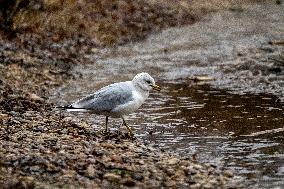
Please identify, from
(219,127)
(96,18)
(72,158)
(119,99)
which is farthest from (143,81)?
(96,18)

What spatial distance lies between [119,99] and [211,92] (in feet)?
14.7

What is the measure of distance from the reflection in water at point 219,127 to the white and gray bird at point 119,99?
2.08ft

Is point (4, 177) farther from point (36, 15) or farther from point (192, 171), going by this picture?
point (36, 15)

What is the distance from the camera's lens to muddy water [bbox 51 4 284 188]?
8.80m

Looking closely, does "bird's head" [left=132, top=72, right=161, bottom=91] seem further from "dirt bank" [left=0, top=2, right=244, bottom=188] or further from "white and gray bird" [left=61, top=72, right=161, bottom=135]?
"dirt bank" [left=0, top=2, right=244, bottom=188]

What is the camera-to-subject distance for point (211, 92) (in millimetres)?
13359

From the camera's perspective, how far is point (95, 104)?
9.29 meters

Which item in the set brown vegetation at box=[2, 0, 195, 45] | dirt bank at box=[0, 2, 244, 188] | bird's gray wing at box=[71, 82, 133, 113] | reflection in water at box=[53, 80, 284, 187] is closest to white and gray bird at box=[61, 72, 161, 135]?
bird's gray wing at box=[71, 82, 133, 113]

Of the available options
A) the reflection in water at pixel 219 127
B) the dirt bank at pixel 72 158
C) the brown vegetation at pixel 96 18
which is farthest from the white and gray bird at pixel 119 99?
the brown vegetation at pixel 96 18

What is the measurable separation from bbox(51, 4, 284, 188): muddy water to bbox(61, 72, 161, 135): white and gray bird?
66cm

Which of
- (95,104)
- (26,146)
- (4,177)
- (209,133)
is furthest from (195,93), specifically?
(4,177)

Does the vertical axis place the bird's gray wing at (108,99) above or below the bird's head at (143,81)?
below

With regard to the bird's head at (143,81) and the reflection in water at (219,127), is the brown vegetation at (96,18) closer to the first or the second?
the reflection in water at (219,127)

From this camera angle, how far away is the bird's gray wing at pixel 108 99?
9.20m
